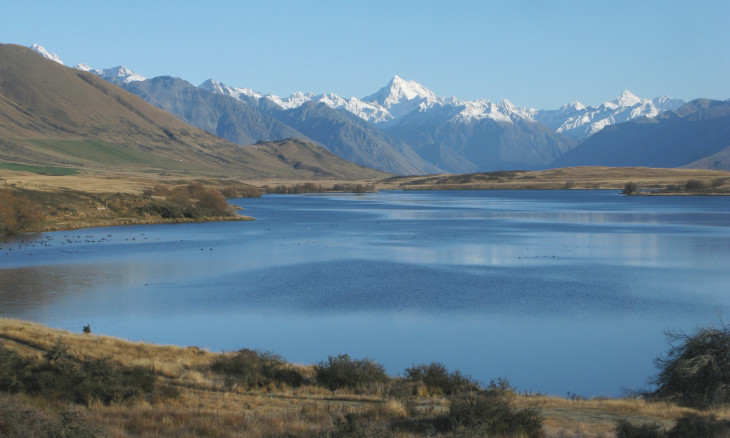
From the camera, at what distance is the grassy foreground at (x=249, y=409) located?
12.0 m

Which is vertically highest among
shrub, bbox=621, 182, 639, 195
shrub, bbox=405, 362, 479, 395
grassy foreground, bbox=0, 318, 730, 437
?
shrub, bbox=621, 182, 639, 195

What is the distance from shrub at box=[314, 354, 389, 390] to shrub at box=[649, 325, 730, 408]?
7407 mm

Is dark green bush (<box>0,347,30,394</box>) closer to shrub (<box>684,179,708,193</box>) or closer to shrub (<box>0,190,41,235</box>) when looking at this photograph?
shrub (<box>0,190,41,235</box>)

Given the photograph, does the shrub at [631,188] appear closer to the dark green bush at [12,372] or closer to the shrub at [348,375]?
the shrub at [348,375]

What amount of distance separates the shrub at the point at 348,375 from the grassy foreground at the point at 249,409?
30 cm

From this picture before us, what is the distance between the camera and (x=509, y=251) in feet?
196

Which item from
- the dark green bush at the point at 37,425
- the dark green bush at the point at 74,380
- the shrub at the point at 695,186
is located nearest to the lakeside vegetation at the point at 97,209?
the dark green bush at the point at 74,380

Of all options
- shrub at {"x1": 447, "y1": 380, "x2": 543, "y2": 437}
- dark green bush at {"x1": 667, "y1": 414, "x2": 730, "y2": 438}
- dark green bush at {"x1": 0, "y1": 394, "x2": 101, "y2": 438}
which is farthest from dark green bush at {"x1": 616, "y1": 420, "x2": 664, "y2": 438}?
dark green bush at {"x1": 0, "y1": 394, "x2": 101, "y2": 438}

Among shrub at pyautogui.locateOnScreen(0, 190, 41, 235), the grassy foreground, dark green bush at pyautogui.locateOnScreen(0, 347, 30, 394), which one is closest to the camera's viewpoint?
the grassy foreground

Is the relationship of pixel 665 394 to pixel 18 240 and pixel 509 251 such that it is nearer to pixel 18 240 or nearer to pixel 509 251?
pixel 509 251

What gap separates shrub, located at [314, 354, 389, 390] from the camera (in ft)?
60.5

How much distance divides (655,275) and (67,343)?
123 ft

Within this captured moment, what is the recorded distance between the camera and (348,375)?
18.6 m

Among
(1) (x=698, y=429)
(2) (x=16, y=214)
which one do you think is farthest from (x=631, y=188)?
(1) (x=698, y=429)
